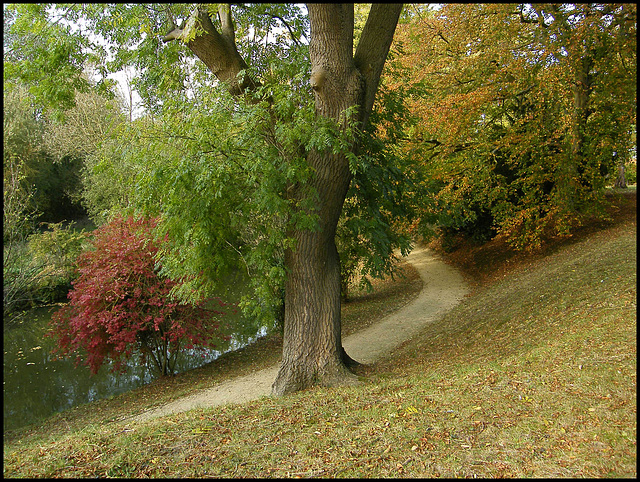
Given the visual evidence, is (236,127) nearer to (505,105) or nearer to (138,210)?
(138,210)

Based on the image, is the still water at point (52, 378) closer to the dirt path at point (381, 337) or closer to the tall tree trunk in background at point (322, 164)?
the dirt path at point (381, 337)

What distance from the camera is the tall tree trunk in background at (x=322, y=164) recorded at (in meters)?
6.06

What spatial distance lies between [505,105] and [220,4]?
1011 cm

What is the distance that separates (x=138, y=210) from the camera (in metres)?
6.69

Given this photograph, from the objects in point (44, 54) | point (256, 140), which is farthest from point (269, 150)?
point (44, 54)

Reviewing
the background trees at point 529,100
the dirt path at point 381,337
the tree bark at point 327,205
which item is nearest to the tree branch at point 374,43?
the tree bark at point 327,205

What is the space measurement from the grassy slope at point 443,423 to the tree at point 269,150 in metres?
1.47

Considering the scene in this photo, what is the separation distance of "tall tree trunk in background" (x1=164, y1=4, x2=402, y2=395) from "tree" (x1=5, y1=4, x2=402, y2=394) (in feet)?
0.05

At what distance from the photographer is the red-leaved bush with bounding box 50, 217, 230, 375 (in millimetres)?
8891

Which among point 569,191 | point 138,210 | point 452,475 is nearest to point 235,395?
point 138,210

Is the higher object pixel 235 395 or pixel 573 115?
pixel 573 115

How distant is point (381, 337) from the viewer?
10.6 metres

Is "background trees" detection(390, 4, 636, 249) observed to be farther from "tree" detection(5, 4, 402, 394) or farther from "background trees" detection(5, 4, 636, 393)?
"tree" detection(5, 4, 402, 394)

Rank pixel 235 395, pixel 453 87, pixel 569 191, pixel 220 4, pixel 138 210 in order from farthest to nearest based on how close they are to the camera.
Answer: pixel 453 87 → pixel 569 191 → pixel 235 395 → pixel 138 210 → pixel 220 4
